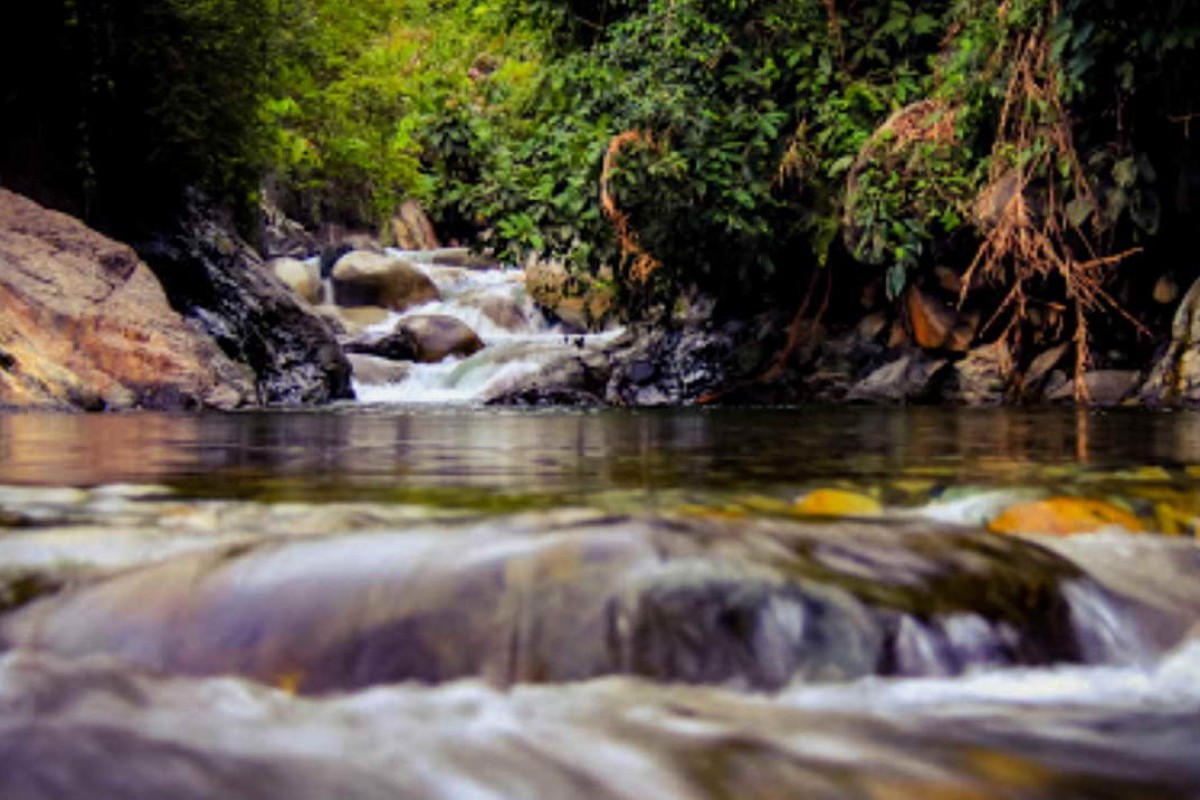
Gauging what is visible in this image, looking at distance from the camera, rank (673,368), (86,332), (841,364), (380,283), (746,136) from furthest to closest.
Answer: (380,283) → (673,368) → (841,364) → (746,136) → (86,332)

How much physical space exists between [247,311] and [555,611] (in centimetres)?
875

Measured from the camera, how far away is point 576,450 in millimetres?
3432

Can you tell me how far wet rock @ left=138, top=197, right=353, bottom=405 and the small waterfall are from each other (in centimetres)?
65

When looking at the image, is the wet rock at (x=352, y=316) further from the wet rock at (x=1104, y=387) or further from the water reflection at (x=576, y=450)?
the water reflection at (x=576, y=450)

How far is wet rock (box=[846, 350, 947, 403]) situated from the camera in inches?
328

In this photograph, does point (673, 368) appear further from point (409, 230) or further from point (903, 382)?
point (409, 230)

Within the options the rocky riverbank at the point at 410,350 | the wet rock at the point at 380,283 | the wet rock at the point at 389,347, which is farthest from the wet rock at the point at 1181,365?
the wet rock at the point at 380,283

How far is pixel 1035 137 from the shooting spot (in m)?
6.47

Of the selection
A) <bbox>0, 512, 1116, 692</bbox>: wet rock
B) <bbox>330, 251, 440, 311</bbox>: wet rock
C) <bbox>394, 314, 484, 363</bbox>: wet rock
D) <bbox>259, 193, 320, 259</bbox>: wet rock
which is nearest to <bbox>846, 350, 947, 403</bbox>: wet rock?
<bbox>394, 314, 484, 363</bbox>: wet rock

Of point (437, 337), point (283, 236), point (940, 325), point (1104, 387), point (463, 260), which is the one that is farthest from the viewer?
point (283, 236)

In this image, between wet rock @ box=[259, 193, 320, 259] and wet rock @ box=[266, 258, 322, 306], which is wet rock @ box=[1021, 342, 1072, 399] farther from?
wet rock @ box=[259, 193, 320, 259]

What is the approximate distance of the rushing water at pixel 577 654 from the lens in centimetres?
111

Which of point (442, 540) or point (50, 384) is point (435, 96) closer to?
point (50, 384)

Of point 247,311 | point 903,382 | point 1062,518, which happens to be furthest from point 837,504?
point 247,311
